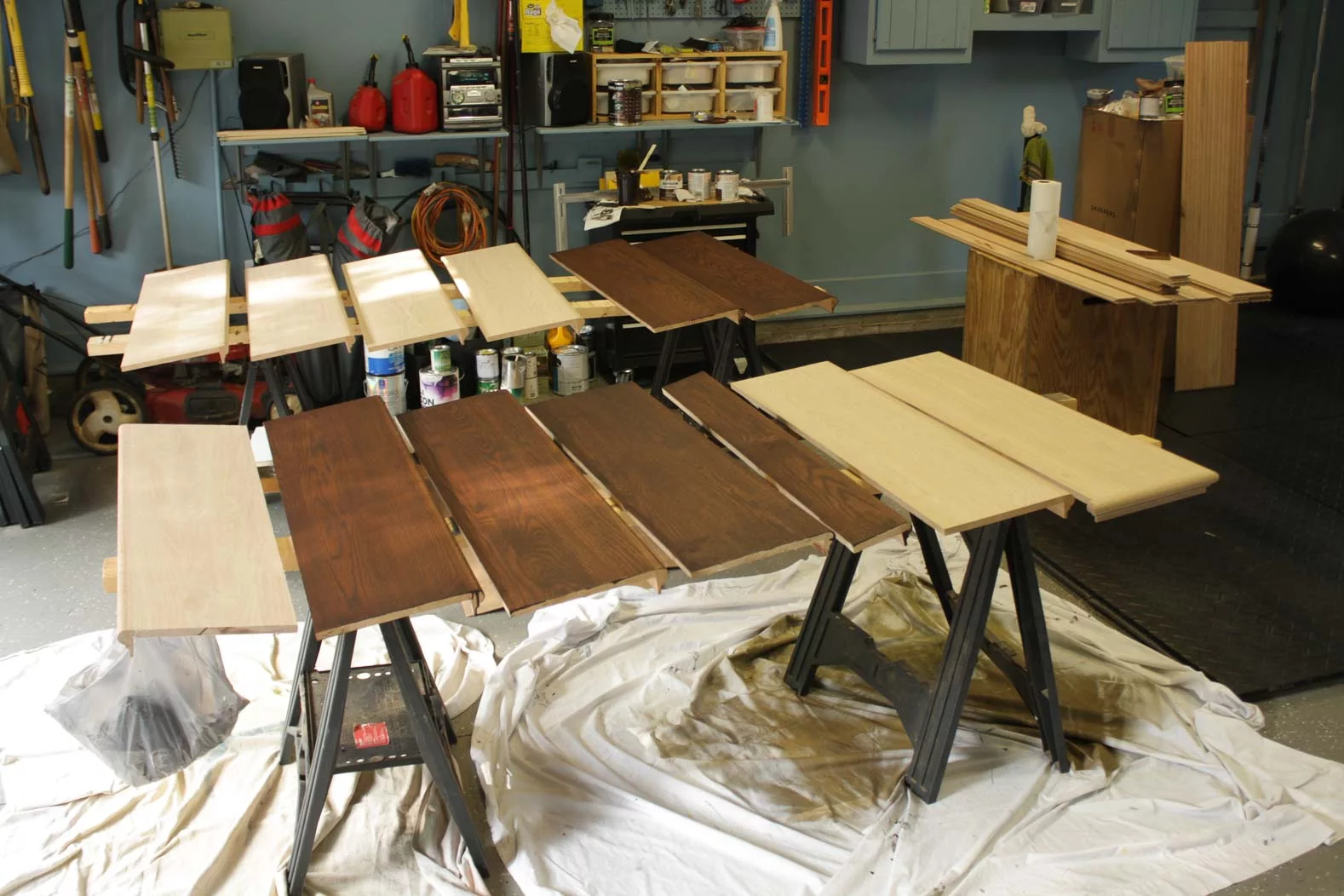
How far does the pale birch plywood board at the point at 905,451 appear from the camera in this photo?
2.15 m

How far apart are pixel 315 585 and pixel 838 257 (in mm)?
4223

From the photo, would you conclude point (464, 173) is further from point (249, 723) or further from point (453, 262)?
point (249, 723)

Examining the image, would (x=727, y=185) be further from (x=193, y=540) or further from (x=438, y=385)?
(x=193, y=540)

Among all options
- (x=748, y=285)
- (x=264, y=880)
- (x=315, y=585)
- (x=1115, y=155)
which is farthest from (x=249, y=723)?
(x=1115, y=155)

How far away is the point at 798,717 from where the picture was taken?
2857 millimetres

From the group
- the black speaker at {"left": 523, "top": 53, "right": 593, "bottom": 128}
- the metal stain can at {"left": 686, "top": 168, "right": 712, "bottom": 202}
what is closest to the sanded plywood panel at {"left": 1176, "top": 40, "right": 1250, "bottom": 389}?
the metal stain can at {"left": 686, "top": 168, "right": 712, "bottom": 202}

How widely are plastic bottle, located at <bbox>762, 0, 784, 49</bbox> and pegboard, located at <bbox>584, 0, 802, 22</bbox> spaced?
0.12 metres

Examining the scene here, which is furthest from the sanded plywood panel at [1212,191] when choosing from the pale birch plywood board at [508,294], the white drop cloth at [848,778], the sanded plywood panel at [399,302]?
the sanded plywood panel at [399,302]

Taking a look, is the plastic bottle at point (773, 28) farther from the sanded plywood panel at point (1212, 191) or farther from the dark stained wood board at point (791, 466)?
the dark stained wood board at point (791, 466)

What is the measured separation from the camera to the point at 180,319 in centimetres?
300

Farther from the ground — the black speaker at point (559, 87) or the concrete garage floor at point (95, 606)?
the black speaker at point (559, 87)

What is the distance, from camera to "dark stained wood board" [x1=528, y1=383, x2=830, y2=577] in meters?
2.06

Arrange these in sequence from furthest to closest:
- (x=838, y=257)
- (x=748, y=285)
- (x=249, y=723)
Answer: (x=838, y=257) < (x=748, y=285) < (x=249, y=723)

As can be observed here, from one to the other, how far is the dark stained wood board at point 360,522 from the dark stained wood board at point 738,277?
1023 mm
